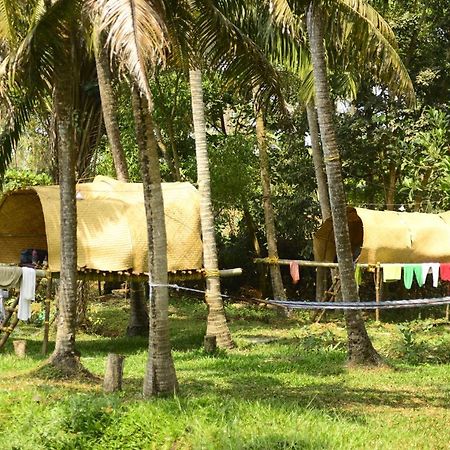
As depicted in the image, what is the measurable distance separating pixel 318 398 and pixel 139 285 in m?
7.60

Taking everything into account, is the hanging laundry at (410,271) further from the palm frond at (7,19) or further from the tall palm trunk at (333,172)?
the palm frond at (7,19)

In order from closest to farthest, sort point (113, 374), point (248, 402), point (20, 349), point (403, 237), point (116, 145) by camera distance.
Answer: point (248, 402) → point (113, 374) → point (20, 349) → point (116, 145) → point (403, 237)

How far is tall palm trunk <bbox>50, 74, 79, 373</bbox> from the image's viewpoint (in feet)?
31.4

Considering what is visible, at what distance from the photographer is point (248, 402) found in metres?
7.63

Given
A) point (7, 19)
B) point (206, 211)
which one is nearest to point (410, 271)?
point (206, 211)

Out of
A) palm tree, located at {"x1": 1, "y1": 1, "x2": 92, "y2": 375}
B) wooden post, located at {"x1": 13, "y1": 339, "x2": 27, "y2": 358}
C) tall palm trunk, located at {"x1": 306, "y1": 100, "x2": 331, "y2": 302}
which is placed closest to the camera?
palm tree, located at {"x1": 1, "y1": 1, "x2": 92, "y2": 375}

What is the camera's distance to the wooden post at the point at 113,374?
324 inches

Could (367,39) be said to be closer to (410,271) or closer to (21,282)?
(410,271)

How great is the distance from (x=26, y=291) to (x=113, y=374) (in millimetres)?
4118

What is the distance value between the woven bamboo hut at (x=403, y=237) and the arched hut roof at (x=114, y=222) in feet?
14.2

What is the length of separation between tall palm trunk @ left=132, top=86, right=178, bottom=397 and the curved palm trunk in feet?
15.9

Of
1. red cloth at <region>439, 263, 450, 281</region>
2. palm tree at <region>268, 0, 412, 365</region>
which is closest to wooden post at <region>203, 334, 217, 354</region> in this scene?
palm tree at <region>268, 0, 412, 365</region>

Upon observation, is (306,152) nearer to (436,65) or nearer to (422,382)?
(436,65)

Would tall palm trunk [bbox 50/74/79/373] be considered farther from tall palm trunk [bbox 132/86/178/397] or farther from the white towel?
the white towel
